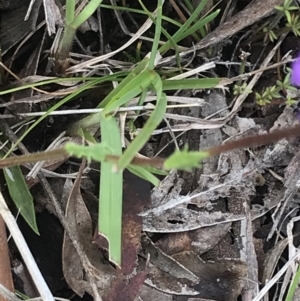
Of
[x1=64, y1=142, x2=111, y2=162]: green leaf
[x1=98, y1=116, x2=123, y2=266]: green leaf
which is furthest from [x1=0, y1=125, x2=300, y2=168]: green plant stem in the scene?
[x1=98, y1=116, x2=123, y2=266]: green leaf

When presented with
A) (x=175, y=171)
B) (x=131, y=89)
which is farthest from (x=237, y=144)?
(x=175, y=171)

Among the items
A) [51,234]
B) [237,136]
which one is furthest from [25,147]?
[237,136]

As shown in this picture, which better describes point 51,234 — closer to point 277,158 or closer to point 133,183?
point 133,183

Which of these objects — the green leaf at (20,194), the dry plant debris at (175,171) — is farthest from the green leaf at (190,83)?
the green leaf at (20,194)

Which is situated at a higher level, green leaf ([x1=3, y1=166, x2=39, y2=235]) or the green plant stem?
the green plant stem

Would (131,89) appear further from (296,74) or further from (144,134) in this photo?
(296,74)

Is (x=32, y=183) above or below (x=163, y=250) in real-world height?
above

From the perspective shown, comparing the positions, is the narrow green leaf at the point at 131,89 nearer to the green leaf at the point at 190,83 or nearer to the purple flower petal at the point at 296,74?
the green leaf at the point at 190,83

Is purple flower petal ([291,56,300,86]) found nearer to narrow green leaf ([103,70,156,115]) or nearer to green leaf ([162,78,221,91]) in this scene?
green leaf ([162,78,221,91])
